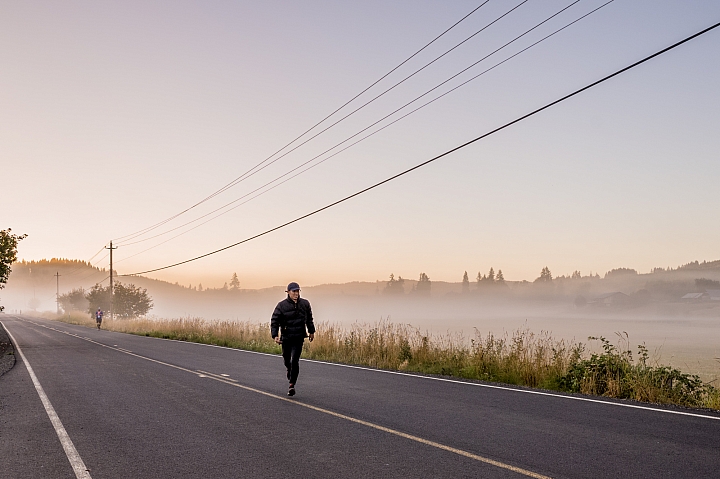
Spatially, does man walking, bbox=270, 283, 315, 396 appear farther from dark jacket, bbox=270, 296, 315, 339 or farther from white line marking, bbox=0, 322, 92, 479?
white line marking, bbox=0, 322, 92, 479

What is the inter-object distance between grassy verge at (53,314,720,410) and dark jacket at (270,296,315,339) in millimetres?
4922

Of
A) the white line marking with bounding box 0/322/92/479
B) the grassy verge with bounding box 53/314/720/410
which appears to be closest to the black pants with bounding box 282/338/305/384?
the white line marking with bounding box 0/322/92/479

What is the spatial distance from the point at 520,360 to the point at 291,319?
5.90m

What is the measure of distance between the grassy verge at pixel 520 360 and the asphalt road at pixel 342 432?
1.37m

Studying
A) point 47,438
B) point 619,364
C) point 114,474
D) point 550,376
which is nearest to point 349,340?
point 550,376

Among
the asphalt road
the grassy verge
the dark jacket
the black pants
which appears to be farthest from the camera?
the dark jacket

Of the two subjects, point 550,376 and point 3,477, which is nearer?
point 3,477

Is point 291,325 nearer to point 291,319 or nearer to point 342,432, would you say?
point 291,319

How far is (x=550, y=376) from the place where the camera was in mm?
11422

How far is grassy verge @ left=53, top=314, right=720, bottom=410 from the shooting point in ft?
31.3

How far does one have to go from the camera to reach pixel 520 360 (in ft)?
40.8

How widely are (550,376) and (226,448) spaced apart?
794 centimetres

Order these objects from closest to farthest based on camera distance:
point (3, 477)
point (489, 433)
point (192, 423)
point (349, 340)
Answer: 1. point (3, 477)
2. point (489, 433)
3. point (192, 423)
4. point (349, 340)

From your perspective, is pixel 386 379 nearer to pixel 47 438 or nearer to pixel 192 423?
pixel 192 423
